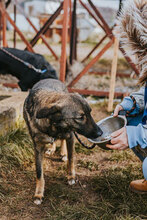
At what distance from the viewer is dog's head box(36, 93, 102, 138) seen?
2.54m

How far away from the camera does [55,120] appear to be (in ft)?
8.55

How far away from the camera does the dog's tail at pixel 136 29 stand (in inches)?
98.5

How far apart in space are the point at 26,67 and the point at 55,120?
282 cm

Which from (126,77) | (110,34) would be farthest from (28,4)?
(110,34)

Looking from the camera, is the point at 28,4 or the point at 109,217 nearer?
the point at 109,217

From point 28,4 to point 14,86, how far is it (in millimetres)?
33517

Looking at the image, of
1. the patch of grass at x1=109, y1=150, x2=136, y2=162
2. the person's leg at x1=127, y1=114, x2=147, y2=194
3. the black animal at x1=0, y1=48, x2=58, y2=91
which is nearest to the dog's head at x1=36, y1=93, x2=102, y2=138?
the person's leg at x1=127, y1=114, x2=147, y2=194

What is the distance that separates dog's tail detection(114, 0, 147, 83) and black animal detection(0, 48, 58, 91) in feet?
8.16

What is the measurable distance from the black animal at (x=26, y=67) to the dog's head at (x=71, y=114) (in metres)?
2.47

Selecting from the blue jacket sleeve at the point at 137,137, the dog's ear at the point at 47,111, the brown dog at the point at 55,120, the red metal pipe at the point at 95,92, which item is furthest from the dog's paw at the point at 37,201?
the red metal pipe at the point at 95,92

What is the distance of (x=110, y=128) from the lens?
303 cm

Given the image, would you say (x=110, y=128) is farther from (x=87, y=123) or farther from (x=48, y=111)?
(x=48, y=111)

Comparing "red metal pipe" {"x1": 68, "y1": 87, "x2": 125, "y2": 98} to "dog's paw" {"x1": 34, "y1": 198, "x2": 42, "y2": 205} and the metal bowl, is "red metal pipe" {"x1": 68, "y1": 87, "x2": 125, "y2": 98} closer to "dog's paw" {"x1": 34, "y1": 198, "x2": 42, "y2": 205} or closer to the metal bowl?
the metal bowl

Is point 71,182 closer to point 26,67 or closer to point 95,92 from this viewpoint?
point 26,67
